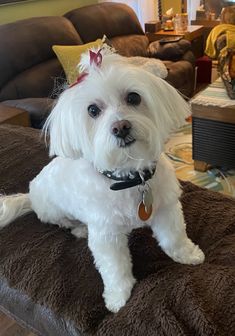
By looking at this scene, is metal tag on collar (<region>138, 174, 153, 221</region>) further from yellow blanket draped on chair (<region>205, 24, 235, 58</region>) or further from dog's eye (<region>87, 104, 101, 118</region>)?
yellow blanket draped on chair (<region>205, 24, 235, 58</region>)

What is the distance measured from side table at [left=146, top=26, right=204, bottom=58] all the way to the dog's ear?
2911 millimetres

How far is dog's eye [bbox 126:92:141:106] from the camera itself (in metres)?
0.86

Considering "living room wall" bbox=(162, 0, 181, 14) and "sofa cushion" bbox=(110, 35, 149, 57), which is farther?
"living room wall" bbox=(162, 0, 181, 14)

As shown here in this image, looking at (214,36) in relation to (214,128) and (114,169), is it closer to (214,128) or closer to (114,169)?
(214,128)

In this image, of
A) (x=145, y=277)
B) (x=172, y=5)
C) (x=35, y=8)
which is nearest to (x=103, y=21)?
(x=35, y=8)

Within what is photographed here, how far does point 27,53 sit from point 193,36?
1.81 meters

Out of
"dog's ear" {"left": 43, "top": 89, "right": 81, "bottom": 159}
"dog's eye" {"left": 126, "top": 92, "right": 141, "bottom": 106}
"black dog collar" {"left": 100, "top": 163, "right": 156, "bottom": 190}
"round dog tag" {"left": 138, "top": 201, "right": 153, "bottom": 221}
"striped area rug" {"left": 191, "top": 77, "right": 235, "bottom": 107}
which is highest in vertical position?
"dog's eye" {"left": 126, "top": 92, "right": 141, "bottom": 106}

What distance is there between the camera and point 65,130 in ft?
2.92

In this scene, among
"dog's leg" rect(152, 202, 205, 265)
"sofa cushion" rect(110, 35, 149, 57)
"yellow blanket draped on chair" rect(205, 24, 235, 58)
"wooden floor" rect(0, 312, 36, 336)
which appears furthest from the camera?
"yellow blanket draped on chair" rect(205, 24, 235, 58)

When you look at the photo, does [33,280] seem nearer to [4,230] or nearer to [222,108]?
[4,230]

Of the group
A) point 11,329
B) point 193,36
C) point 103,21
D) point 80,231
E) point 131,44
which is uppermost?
point 103,21

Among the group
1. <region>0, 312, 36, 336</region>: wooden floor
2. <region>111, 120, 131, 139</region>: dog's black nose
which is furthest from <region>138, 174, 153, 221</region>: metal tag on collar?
<region>0, 312, 36, 336</region>: wooden floor

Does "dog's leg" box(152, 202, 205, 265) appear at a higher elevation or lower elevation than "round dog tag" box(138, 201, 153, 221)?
lower

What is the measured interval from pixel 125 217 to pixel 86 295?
24cm
